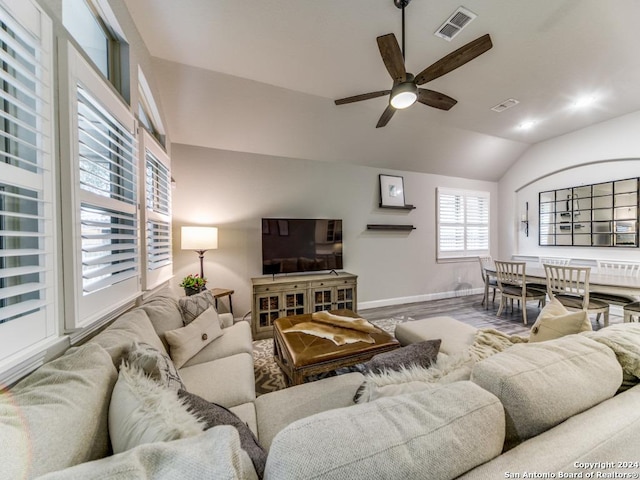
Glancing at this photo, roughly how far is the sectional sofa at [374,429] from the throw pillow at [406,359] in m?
0.37

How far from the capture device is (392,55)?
170cm


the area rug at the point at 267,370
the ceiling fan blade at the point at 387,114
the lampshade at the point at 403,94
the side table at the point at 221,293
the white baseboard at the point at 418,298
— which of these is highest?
the ceiling fan blade at the point at 387,114

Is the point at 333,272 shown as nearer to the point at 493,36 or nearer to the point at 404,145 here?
the point at 404,145

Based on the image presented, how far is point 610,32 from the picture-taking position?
6.97ft

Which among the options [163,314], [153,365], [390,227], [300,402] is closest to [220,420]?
[153,365]

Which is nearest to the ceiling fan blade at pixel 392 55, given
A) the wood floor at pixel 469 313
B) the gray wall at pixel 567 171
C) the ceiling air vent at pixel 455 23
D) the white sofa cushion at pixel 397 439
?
the ceiling air vent at pixel 455 23

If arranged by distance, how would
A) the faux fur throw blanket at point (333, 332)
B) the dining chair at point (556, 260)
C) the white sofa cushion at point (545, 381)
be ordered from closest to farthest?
the white sofa cushion at point (545, 381) → the faux fur throw blanket at point (333, 332) → the dining chair at point (556, 260)

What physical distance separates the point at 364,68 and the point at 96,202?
2.60m

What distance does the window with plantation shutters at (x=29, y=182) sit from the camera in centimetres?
82

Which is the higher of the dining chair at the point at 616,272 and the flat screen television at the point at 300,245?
the flat screen television at the point at 300,245

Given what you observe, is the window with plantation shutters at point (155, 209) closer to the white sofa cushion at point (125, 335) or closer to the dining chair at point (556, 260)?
the white sofa cushion at point (125, 335)

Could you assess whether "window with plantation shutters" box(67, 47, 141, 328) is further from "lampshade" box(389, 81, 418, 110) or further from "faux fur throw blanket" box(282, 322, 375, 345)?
"lampshade" box(389, 81, 418, 110)

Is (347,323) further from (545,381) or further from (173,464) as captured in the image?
(173,464)

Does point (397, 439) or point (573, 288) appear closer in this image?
point (397, 439)
